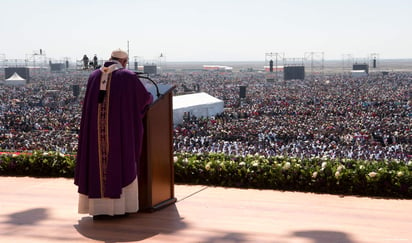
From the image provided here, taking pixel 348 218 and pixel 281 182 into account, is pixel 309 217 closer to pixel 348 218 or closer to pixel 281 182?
pixel 348 218

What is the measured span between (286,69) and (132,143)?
74.2m

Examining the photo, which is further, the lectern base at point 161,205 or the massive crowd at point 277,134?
the massive crowd at point 277,134

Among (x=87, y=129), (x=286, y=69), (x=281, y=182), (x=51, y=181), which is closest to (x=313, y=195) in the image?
(x=281, y=182)

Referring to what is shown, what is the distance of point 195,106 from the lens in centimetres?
2336

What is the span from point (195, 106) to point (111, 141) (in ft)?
64.4

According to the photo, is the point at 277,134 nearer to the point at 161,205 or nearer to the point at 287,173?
the point at 287,173

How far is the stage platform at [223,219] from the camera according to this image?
11.2 feet

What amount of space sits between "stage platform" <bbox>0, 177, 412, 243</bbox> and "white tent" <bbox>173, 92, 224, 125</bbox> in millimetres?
16880

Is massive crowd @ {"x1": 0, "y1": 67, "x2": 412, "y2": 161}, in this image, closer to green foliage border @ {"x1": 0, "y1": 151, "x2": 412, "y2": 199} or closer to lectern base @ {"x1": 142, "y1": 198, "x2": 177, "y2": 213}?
green foliage border @ {"x1": 0, "y1": 151, "x2": 412, "y2": 199}

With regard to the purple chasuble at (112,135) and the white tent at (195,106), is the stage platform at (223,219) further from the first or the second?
the white tent at (195,106)

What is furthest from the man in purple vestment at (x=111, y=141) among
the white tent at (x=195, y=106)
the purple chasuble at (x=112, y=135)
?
the white tent at (x=195, y=106)

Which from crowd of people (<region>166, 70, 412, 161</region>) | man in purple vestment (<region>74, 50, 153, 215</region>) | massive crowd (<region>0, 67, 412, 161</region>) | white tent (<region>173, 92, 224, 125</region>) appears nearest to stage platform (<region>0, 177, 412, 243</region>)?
man in purple vestment (<region>74, 50, 153, 215</region>)

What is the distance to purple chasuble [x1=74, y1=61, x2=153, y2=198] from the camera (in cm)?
374

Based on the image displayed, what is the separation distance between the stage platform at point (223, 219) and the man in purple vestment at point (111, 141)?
171mm
